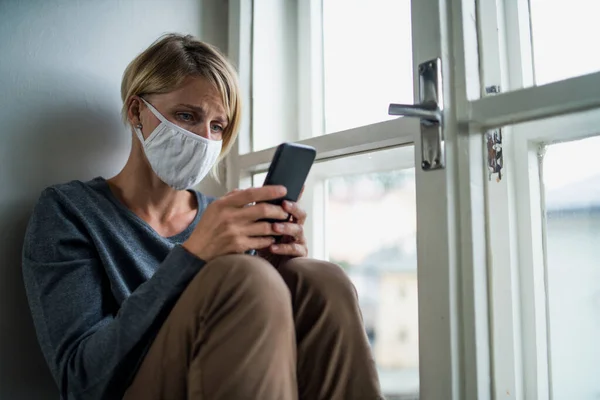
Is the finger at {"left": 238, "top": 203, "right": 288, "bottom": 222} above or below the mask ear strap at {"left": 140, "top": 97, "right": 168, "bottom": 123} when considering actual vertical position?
below

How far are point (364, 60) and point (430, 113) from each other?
39 cm

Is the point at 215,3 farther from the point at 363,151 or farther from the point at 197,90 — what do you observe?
the point at 363,151

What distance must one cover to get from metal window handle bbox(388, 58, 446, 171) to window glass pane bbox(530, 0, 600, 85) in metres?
0.18

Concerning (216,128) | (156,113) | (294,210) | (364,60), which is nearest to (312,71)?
(364,60)

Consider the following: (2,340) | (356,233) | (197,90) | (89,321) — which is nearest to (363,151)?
(356,233)

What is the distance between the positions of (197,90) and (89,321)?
0.44 metres

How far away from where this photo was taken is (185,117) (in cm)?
89

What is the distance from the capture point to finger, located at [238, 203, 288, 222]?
2.25 ft

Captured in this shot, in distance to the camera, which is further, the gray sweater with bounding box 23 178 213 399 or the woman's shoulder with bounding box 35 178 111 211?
the woman's shoulder with bounding box 35 178 111 211

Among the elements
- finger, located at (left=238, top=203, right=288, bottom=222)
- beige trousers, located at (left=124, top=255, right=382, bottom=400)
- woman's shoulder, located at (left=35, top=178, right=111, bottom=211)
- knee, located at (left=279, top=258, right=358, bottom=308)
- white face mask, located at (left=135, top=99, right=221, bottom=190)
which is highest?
white face mask, located at (left=135, top=99, right=221, bottom=190)

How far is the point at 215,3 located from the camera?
4.07 ft

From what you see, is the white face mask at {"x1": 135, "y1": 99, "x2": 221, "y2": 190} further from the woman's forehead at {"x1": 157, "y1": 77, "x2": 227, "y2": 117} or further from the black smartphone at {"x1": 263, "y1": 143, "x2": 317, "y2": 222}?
the black smartphone at {"x1": 263, "y1": 143, "x2": 317, "y2": 222}

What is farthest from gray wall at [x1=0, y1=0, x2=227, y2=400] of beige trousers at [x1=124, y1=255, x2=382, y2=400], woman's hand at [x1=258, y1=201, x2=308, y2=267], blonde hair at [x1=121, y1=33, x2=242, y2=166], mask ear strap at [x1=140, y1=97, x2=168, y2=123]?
woman's hand at [x1=258, y1=201, x2=308, y2=267]

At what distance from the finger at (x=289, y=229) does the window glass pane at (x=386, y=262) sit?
0.27 meters
